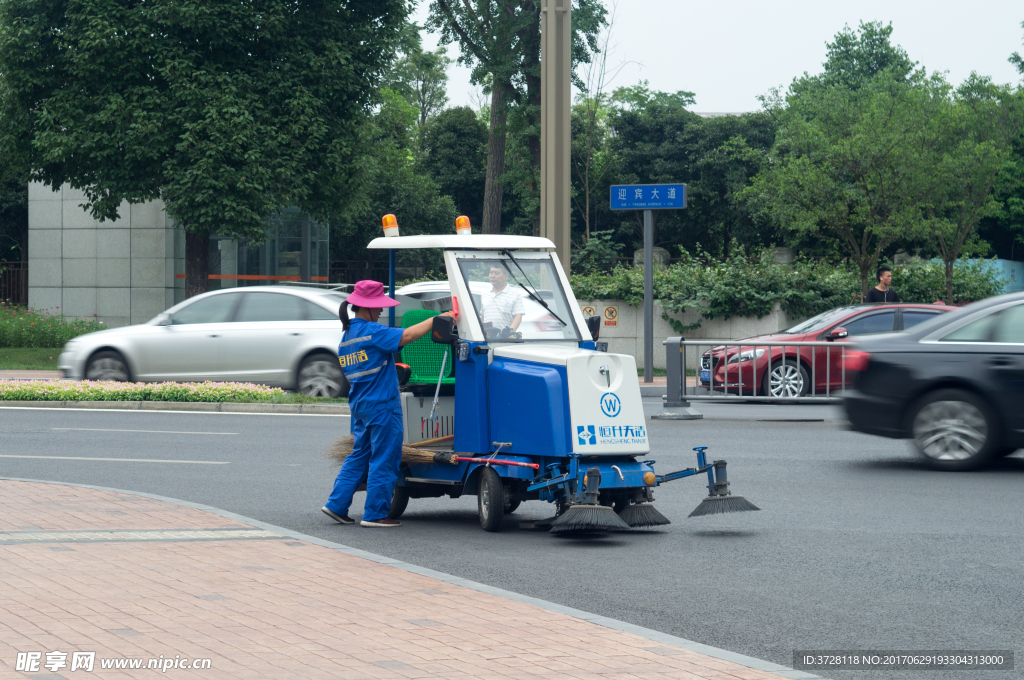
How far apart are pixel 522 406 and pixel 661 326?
703 inches

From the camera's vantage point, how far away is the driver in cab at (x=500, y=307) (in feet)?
29.0

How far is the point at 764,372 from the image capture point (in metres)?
16.9

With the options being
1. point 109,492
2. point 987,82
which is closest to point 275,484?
point 109,492

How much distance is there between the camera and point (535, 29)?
36312 mm

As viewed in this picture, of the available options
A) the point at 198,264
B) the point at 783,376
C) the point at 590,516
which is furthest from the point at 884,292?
the point at 198,264

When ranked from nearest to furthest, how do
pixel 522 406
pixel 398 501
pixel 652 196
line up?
pixel 522 406
pixel 398 501
pixel 652 196

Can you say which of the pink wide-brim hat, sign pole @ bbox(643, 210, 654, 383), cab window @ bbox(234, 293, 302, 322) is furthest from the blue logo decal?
sign pole @ bbox(643, 210, 654, 383)

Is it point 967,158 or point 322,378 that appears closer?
point 322,378

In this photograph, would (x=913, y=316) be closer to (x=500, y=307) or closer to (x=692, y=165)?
(x=500, y=307)

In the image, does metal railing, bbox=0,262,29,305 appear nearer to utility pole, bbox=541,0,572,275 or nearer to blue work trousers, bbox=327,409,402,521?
utility pole, bbox=541,0,572,275

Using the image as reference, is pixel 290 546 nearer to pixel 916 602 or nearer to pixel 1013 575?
pixel 916 602

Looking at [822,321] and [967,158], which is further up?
[967,158]

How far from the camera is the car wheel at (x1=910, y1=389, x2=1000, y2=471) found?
11.3 m

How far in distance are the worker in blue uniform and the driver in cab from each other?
47cm
